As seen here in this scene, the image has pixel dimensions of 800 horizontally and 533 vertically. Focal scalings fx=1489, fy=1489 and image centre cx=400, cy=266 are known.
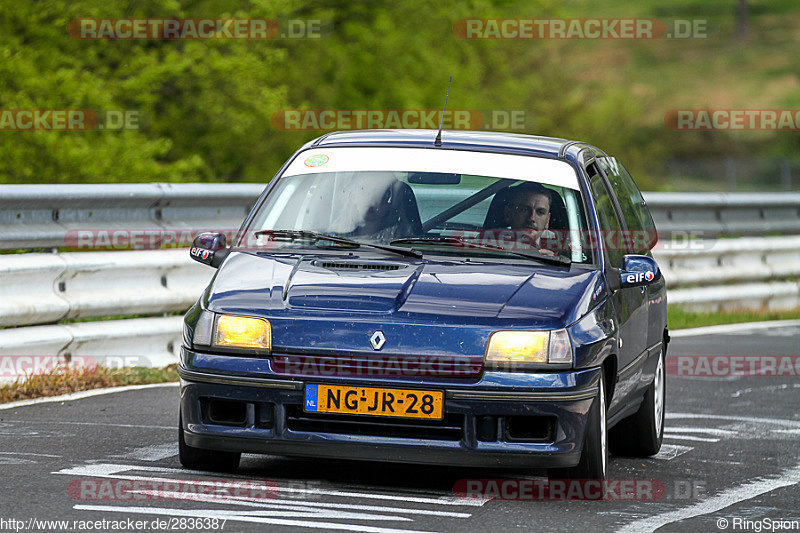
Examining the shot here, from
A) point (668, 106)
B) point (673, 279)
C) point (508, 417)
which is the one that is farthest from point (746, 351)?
point (668, 106)

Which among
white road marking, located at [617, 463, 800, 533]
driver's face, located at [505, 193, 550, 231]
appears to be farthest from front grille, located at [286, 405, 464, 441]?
driver's face, located at [505, 193, 550, 231]

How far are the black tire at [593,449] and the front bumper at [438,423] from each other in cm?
10

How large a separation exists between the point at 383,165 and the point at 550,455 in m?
1.85

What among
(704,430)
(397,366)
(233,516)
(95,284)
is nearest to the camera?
(233,516)

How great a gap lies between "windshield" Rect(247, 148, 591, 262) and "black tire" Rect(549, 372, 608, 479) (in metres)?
0.80

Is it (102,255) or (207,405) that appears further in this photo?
(102,255)

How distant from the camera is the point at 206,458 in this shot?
6.39m

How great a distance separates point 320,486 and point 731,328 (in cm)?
1019

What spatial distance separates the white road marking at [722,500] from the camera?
5637 mm

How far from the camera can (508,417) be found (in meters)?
5.90

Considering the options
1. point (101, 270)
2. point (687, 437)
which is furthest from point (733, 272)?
point (101, 270)

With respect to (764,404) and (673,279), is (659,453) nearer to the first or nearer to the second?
(764,404)

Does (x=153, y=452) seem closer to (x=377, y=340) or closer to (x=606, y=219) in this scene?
(x=377, y=340)

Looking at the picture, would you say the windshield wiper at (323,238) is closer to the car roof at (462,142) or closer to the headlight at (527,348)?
the car roof at (462,142)
